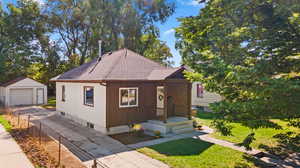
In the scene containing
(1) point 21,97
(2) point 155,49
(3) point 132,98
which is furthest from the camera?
(2) point 155,49

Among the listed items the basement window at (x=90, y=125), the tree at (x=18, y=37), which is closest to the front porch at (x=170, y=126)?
the basement window at (x=90, y=125)

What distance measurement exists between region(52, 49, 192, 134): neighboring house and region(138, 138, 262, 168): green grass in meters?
2.07

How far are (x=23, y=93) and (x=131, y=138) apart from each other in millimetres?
19302

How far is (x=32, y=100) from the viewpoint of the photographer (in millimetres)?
23109

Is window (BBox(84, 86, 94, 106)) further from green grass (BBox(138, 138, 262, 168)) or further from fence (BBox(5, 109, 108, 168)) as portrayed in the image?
green grass (BBox(138, 138, 262, 168))

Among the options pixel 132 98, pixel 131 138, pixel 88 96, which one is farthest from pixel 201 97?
pixel 131 138

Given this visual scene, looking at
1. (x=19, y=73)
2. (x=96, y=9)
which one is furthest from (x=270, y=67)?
(x=19, y=73)

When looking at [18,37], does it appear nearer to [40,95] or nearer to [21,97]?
[21,97]

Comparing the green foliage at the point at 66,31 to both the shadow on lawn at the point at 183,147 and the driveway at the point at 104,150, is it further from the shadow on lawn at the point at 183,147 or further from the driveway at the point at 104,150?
the shadow on lawn at the point at 183,147

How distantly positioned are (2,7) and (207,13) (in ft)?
109

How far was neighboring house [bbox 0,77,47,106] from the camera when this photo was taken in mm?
21797

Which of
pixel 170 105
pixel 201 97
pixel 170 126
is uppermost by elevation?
pixel 201 97

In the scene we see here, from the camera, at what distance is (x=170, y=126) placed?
10406 mm

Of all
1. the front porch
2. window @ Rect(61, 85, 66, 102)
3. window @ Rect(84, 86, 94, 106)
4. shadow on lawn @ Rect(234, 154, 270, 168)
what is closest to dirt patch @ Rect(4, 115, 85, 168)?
window @ Rect(84, 86, 94, 106)
